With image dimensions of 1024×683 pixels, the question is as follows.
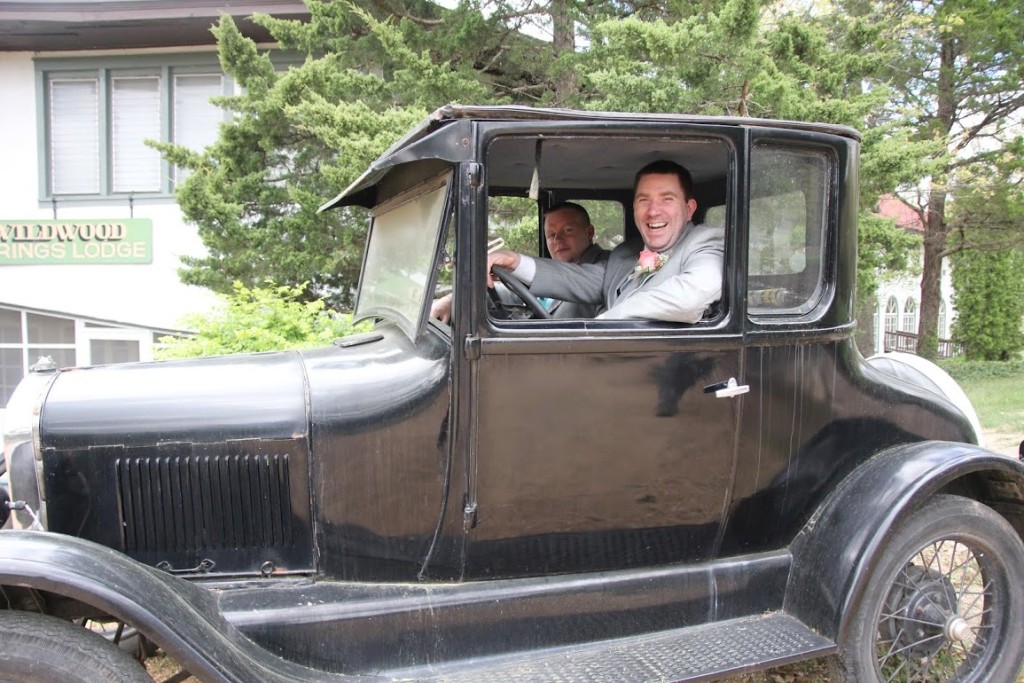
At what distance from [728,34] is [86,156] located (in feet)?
27.1

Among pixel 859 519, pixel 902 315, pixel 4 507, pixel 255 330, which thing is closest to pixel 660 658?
pixel 859 519

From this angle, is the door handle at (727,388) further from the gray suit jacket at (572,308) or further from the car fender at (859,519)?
the gray suit jacket at (572,308)

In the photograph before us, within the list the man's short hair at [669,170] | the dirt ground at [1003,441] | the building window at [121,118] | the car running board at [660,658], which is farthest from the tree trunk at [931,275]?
the car running board at [660,658]

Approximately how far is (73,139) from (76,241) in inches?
55.9

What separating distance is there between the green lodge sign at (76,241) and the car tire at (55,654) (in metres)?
8.47

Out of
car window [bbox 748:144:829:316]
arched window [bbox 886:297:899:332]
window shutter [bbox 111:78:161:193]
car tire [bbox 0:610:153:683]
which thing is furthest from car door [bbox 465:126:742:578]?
arched window [bbox 886:297:899:332]

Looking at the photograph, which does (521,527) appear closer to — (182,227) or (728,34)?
(728,34)

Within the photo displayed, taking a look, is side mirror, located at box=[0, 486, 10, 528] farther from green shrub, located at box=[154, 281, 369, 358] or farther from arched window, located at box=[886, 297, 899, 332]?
arched window, located at box=[886, 297, 899, 332]

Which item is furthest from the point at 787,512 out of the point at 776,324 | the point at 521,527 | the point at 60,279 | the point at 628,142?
the point at 60,279

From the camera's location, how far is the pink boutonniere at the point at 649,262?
2.87 metres

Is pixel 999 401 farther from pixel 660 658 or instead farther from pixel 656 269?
pixel 660 658

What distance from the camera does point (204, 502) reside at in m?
2.38

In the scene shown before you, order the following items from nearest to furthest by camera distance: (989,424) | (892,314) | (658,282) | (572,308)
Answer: (658,282)
(572,308)
(989,424)
(892,314)

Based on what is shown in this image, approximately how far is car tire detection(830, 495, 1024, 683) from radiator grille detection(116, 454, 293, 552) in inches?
82.3
